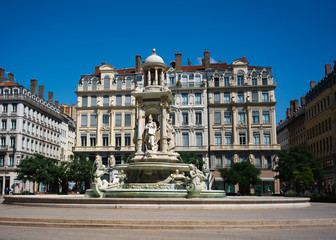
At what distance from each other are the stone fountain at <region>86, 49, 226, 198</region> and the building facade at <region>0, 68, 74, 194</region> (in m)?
48.7

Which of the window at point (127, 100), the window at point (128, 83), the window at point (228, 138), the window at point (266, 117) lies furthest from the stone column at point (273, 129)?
the window at point (128, 83)

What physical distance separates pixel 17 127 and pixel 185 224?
6280 cm

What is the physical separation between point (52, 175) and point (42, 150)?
897 inches

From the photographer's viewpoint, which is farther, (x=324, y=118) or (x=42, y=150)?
(x=42, y=150)

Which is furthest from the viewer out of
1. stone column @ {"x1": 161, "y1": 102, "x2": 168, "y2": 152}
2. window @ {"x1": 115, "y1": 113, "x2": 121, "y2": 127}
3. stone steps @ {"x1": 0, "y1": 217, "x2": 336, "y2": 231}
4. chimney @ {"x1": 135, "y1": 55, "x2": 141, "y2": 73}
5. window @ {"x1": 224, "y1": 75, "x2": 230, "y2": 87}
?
chimney @ {"x1": 135, "y1": 55, "x2": 141, "y2": 73}

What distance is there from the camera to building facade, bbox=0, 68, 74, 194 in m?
66.8

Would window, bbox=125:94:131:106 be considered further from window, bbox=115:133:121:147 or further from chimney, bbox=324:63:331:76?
chimney, bbox=324:63:331:76

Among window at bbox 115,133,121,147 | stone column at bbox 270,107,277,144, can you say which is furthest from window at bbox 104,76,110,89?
stone column at bbox 270,107,277,144

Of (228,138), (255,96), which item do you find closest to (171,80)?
Result: (228,138)

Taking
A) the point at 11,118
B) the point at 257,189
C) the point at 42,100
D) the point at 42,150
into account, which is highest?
the point at 42,100

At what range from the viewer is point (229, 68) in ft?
233

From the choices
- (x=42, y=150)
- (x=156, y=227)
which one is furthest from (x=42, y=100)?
(x=156, y=227)

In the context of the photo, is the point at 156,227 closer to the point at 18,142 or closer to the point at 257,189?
the point at 257,189

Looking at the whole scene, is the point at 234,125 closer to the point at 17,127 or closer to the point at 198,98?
the point at 198,98
